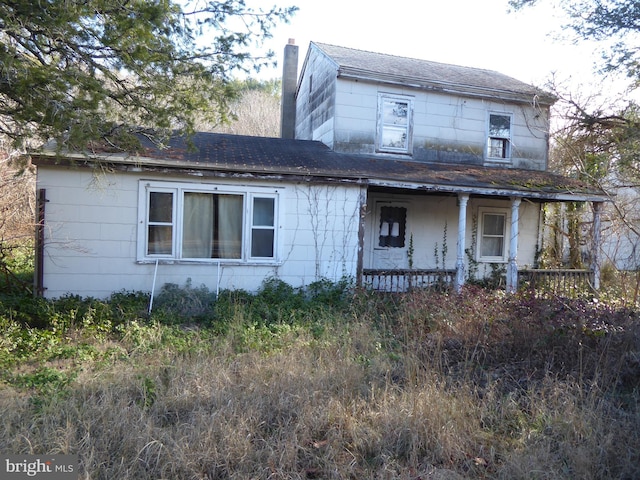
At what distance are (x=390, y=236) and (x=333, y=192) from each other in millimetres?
3390

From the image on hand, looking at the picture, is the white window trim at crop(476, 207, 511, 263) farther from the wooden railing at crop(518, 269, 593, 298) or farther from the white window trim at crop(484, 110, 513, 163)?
the wooden railing at crop(518, 269, 593, 298)

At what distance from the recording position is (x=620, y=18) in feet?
37.3

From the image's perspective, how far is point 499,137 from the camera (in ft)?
47.3

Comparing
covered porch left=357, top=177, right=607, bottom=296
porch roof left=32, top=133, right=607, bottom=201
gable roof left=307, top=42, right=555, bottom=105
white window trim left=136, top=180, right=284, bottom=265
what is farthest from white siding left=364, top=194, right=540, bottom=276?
white window trim left=136, top=180, right=284, bottom=265

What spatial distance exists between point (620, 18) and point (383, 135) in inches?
237

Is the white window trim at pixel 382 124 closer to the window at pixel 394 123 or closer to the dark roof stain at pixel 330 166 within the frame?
the window at pixel 394 123

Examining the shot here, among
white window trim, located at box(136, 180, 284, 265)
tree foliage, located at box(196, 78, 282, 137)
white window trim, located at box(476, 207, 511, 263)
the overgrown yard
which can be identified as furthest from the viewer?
tree foliage, located at box(196, 78, 282, 137)

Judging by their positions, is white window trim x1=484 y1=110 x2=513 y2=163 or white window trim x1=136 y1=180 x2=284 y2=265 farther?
white window trim x1=484 y1=110 x2=513 y2=163

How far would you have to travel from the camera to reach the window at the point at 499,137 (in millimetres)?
14359

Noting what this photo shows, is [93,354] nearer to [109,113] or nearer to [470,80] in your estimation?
[109,113]

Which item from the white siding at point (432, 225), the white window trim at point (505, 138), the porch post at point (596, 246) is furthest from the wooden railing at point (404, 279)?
the white window trim at point (505, 138)

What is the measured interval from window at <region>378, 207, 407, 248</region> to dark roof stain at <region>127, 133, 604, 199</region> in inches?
56.4

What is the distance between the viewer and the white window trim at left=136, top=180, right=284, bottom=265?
988 centimetres

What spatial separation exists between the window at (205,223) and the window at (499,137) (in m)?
7.28
